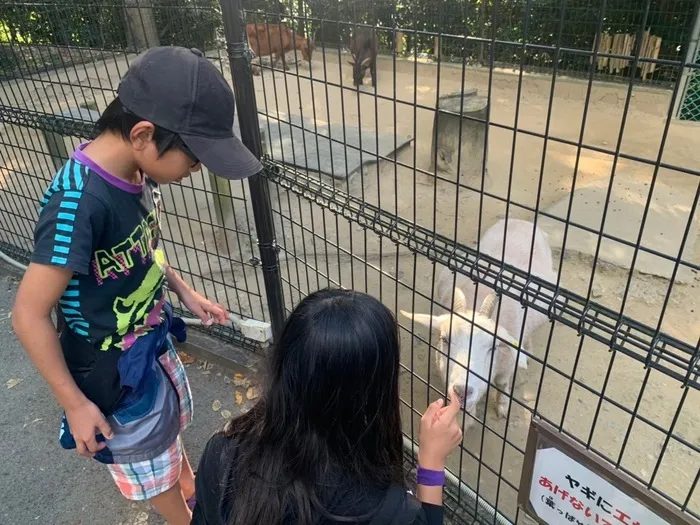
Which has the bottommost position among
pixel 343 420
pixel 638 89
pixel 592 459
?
pixel 638 89

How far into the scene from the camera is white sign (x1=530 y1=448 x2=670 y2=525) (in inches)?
62.8

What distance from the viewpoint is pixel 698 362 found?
1.32 m

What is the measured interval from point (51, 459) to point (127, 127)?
2190mm

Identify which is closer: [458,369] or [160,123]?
[160,123]

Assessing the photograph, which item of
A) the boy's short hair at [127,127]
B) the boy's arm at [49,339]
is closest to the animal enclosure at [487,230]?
the boy's short hair at [127,127]

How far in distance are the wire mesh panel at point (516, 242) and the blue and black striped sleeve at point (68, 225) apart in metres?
0.94

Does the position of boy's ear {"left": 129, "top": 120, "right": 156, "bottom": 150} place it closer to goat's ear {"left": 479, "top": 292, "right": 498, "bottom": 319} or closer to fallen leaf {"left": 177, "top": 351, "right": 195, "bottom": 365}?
goat's ear {"left": 479, "top": 292, "right": 498, "bottom": 319}

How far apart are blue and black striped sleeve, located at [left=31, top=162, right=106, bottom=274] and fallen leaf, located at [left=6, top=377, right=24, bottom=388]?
240 cm

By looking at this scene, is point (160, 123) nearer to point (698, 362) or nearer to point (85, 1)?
point (698, 362)

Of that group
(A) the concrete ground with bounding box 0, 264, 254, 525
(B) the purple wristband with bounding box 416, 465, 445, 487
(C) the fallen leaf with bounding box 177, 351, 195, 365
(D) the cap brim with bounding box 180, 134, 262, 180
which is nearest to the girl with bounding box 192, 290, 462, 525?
(B) the purple wristband with bounding box 416, 465, 445, 487

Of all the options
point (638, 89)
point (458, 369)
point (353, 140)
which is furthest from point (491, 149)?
point (458, 369)

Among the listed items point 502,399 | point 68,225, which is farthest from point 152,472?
point 502,399

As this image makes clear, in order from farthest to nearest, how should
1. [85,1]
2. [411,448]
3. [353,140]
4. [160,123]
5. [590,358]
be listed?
1. [353,140]
2. [590,358]
3. [85,1]
4. [411,448]
5. [160,123]

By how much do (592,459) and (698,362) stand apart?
479 millimetres
